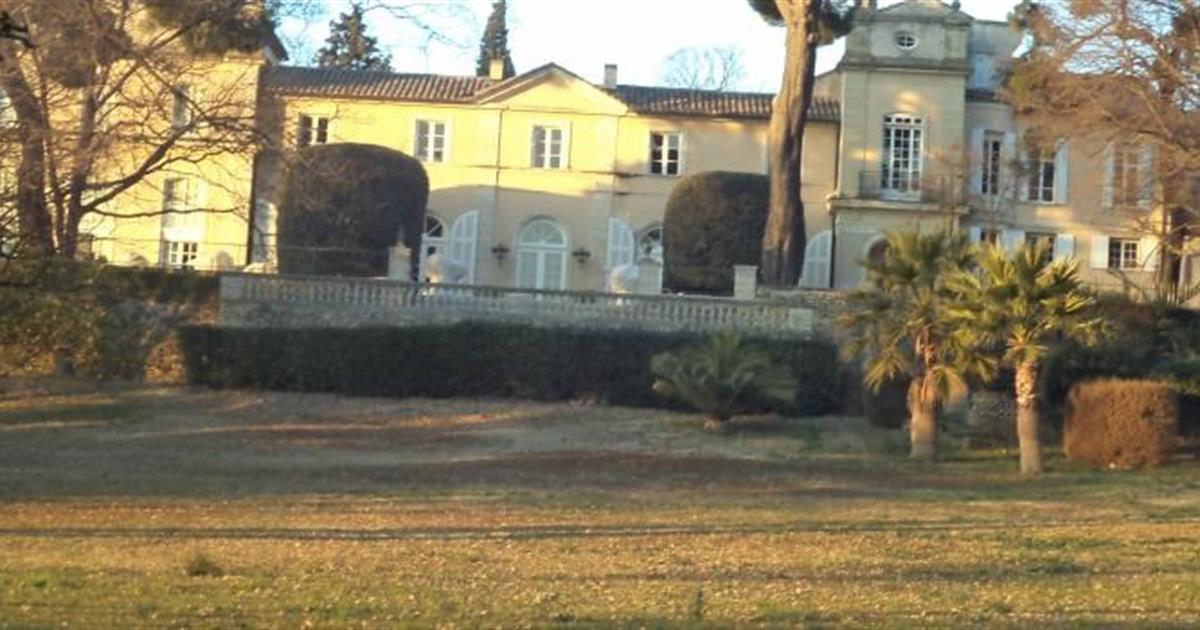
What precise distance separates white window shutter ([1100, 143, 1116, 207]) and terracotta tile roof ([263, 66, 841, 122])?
893 centimetres

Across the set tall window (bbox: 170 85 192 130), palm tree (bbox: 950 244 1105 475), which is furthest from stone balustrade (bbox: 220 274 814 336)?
palm tree (bbox: 950 244 1105 475)

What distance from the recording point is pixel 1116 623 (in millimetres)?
12719

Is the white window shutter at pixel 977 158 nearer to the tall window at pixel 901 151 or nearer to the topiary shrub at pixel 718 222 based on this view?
the tall window at pixel 901 151

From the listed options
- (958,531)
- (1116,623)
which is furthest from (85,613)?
(958,531)

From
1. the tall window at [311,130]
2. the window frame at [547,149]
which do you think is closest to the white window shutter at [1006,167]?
the window frame at [547,149]

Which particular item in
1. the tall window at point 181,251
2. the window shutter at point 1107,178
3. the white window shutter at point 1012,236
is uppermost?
the window shutter at point 1107,178

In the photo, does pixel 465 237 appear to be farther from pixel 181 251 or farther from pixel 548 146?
pixel 181 251

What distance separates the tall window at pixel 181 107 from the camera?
29047 millimetres

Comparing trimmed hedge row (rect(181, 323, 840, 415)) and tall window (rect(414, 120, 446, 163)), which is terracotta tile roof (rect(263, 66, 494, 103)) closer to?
tall window (rect(414, 120, 446, 163))

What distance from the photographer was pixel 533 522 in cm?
2186

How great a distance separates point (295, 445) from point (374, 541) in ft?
51.1

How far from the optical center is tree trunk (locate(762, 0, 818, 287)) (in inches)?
1715

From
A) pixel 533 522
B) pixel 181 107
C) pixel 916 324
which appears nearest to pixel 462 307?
pixel 181 107

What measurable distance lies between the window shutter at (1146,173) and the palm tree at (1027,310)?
7.99 meters
